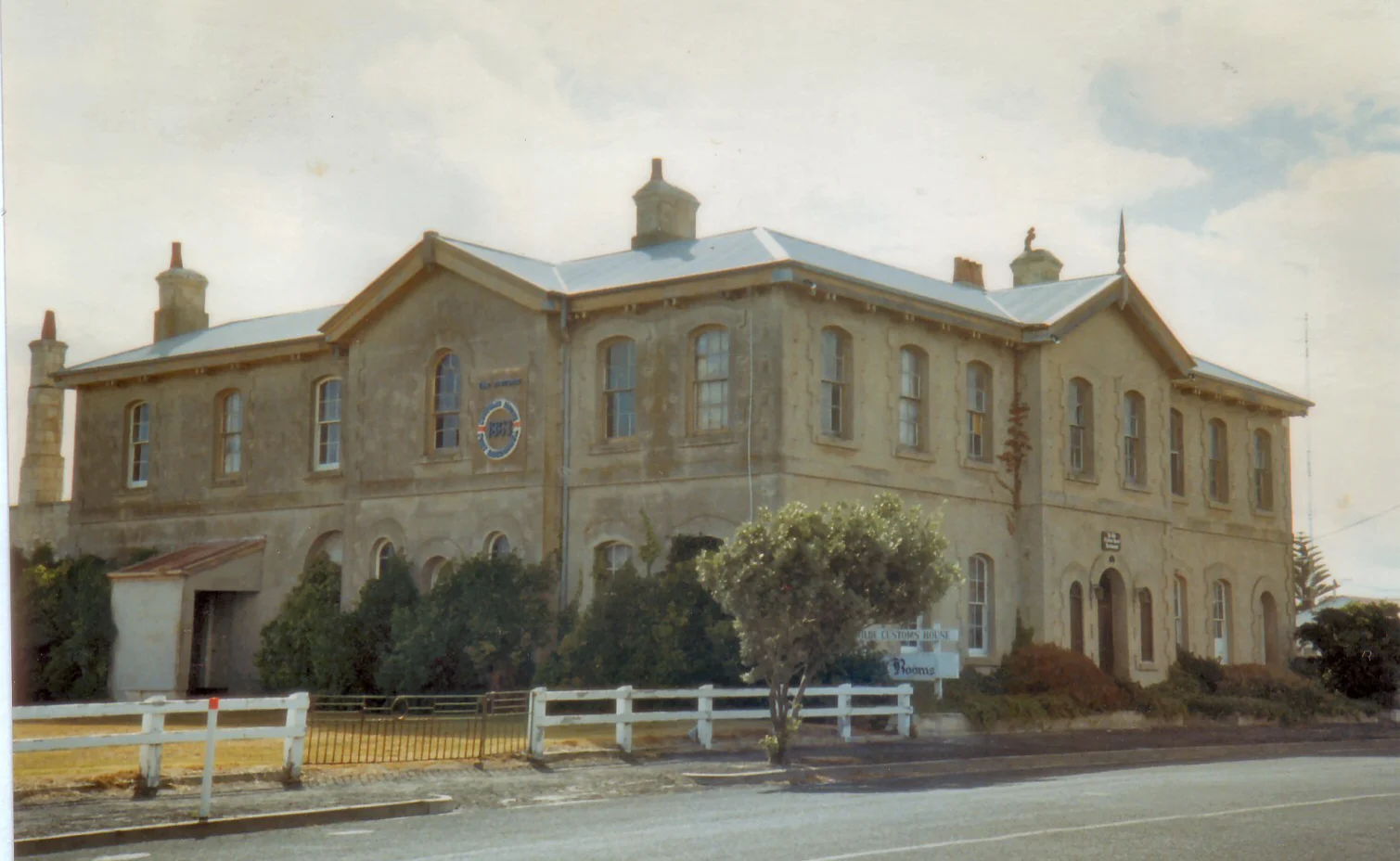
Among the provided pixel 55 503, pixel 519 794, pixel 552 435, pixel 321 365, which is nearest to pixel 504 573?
pixel 552 435

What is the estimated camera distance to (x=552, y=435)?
29.2m

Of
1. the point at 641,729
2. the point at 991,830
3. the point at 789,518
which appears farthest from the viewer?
the point at 641,729

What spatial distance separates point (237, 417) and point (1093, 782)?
2287 centimetres

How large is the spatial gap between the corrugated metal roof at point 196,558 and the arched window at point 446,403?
543 centimetres

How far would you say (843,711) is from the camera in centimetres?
2280

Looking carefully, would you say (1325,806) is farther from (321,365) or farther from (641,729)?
(321,365)

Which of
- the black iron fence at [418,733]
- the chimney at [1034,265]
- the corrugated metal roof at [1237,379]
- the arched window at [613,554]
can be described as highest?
the chimney at [1034,265]

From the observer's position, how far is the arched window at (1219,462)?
38875 millimetres

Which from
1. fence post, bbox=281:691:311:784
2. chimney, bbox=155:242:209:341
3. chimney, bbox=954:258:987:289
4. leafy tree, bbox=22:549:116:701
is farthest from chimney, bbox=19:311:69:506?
fence post, bbox=281:691:311:784

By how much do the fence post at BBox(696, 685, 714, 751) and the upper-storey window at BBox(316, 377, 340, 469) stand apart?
14.9 metres

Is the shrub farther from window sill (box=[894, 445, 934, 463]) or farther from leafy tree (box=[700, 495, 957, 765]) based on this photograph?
leafy tree (box=[700, 495, 957, 765])

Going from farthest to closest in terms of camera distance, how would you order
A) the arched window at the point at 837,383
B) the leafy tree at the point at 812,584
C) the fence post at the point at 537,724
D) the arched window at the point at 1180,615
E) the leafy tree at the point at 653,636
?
the arched window at the point at 1180,615 < the arched window at the point at 837,383 < the leafy tree at the point at 653,636 < the leafy tree at the point at 812,584 < the fence post at the point at 537,724

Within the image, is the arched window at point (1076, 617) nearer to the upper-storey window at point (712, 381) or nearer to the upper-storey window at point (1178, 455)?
the upper-storey window at point (1178, 455)

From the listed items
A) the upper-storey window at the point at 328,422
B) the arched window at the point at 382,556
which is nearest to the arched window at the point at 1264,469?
the arched window at the point at 382,556
